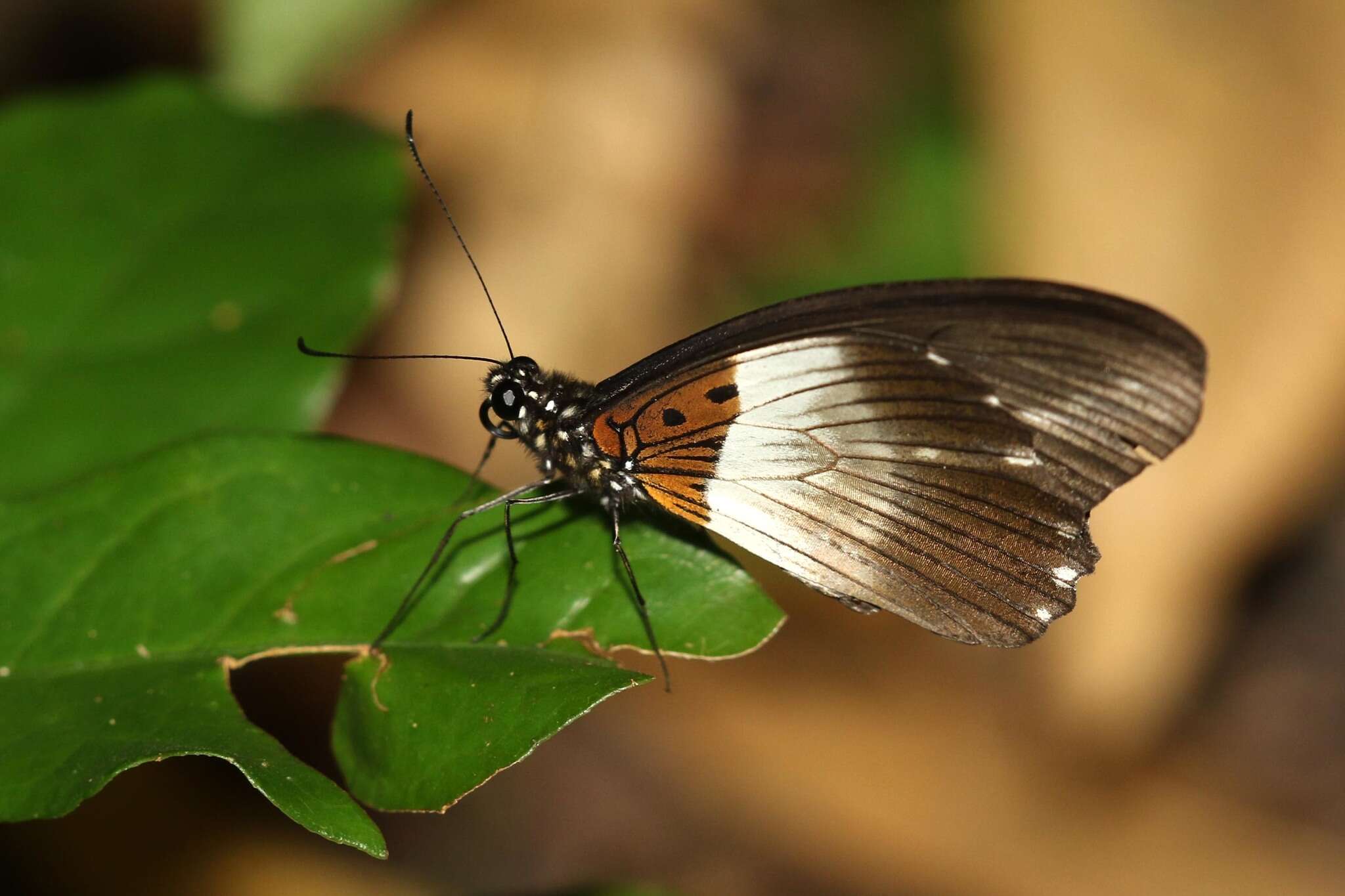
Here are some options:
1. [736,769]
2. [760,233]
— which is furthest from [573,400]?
[760,233]

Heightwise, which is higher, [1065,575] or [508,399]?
[1065,575]

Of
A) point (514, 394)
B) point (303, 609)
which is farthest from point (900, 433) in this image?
point (303, 609)

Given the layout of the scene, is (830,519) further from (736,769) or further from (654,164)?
(654,164)

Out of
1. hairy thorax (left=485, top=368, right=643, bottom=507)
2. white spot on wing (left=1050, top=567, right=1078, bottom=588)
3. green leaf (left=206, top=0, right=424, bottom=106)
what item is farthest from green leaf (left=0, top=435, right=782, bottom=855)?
green leaf (left=206, top=0, right=424, bottom=106)

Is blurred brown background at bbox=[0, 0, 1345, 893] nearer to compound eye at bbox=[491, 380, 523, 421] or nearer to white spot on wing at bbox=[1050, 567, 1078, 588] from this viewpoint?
white spot on wing at bbox=[1050, 567, 1078, 588]

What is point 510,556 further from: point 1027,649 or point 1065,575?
point 1027,649

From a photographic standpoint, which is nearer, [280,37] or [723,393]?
[723,393]

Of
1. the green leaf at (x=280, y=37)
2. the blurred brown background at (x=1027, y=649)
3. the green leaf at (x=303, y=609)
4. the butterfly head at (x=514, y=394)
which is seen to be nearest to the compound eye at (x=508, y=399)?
the butterfly head at (x=514, y=394)
